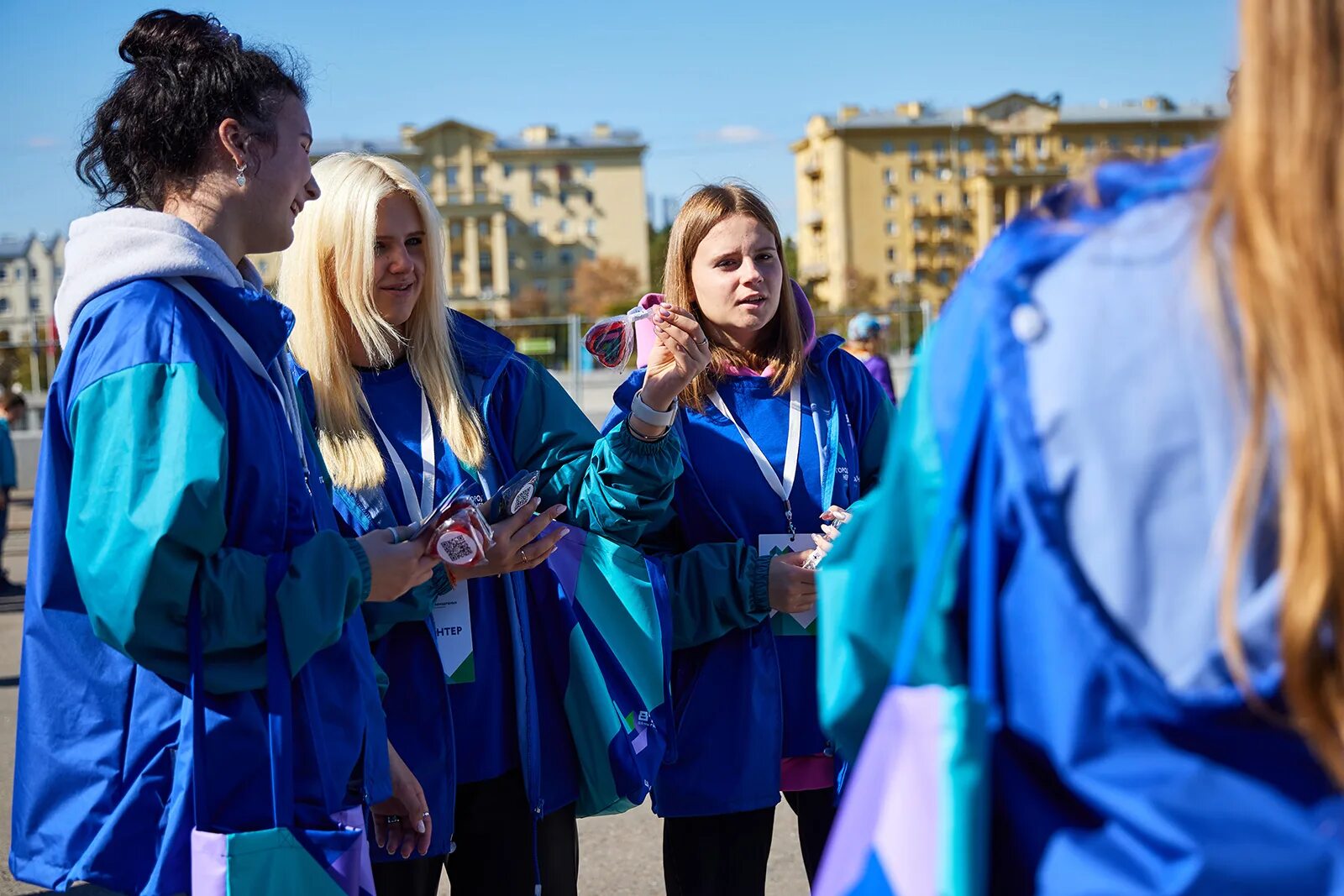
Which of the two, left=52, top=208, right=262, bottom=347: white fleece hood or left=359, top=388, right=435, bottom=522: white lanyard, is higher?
left=52, top=208, right=262, bottom=347: white fleece hood

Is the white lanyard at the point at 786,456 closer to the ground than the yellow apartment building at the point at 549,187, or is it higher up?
closer to the ground

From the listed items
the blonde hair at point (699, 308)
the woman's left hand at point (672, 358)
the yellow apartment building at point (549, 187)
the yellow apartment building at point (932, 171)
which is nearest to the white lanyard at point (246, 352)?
the woman's left hand at point (672, 358)

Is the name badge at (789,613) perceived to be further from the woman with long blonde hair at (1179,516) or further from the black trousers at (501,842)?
the woman with long blonde hair at (1179,516)

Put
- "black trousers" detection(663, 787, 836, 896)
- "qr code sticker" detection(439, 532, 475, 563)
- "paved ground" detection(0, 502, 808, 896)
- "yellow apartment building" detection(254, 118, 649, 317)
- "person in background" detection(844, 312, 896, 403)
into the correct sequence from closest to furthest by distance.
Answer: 1. "qr code sticker" detection(439, 532, 475, 563)
2. "black trousers" detection(663, 787, 836, 896)
3. "paved ground" detection(0, 502, 808, 896)
4. "person in background" detection(844, 312, 896, 403)
5. "yellow apartment building" detection(254, 118, 649, 317)

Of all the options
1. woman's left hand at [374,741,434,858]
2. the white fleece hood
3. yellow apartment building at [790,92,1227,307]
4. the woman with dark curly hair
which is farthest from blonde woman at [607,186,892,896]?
yellow apartment building at [790,92,1227,307]

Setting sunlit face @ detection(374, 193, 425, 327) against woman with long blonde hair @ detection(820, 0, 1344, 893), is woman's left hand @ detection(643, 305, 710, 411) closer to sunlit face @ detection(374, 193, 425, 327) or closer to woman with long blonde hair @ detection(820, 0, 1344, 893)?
sunlit face @ detection(374, 193, 425, 327)

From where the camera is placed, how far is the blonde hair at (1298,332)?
3.58ft

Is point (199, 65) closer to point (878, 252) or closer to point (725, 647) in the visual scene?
point (725, 647)

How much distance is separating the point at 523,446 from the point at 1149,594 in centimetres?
219

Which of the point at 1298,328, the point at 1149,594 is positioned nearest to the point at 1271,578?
the point at 1149,594

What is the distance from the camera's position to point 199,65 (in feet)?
7.63

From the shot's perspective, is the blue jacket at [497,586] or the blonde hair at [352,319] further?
the blonde hair at [352,319]

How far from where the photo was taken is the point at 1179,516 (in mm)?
1143

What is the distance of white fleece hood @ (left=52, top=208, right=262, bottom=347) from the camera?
2115 mm
